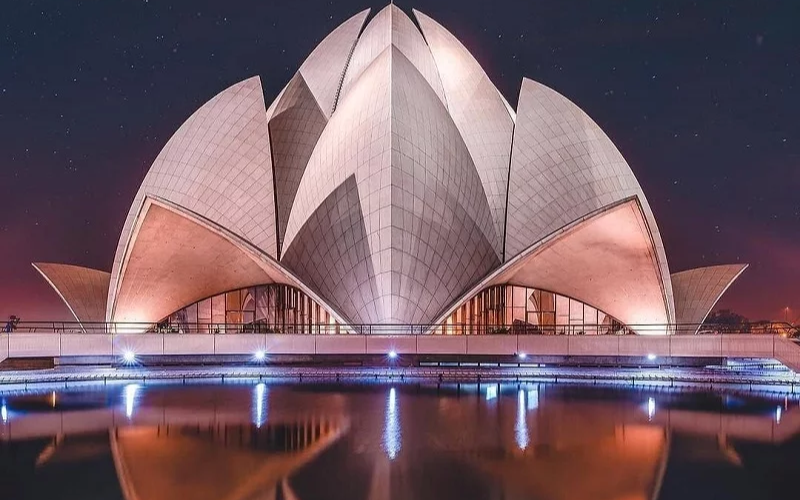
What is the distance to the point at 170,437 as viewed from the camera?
12031 mm

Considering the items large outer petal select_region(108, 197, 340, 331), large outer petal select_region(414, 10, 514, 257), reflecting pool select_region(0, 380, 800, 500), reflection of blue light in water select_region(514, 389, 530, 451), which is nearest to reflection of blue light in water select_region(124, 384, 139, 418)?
reflecting pool select_region(0, 380, 800, 500)

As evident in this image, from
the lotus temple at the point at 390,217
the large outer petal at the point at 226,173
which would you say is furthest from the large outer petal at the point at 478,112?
the large outer petal at the point at 226,173

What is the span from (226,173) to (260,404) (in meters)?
18.6

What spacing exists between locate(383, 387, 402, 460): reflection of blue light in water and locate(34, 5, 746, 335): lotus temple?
10682 millimetres

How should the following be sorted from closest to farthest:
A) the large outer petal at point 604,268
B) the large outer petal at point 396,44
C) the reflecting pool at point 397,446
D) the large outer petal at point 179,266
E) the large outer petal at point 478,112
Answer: the reflecting pool at point 397,446
the large outer petal at point 604,268
the large outer petal at point 179,266
the large outer petal at point 478,112
the large outer petal at point 396,44

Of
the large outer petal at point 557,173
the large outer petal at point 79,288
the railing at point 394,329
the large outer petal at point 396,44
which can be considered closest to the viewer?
the railing at point 394,329

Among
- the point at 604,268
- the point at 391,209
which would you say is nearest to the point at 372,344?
the point at 391,209

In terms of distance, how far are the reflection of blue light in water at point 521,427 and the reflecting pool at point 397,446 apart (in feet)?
0.11

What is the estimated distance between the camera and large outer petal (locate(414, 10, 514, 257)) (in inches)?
1283

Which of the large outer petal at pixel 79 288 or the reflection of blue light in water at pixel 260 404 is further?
the large outer petal at pixel 79 288

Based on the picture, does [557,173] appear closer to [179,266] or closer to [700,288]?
[700,288]

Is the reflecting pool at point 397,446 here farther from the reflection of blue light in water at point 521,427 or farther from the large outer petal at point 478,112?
the large outer petal at point 478,112

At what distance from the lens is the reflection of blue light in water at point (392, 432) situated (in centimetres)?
1077

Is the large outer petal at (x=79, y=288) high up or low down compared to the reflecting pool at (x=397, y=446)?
up
